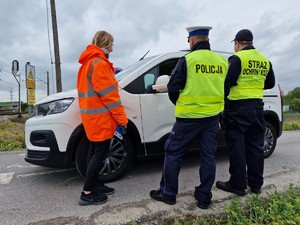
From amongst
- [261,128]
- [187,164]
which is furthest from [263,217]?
[187,164]

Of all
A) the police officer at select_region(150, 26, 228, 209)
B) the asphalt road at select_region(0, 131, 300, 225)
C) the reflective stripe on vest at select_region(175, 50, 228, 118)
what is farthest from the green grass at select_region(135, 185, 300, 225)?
the reflective stripe on vest at select_region(175, 50, 228, 118)

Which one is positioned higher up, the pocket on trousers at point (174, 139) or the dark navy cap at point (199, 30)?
the dark navy cap at point (199, 30)

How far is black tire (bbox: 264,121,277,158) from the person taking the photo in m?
5.03

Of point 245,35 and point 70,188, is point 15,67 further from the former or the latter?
point 245,35

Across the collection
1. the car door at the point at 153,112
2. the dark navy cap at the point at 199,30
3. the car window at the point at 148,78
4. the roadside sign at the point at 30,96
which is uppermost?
the roadside sign at the point at 30,96

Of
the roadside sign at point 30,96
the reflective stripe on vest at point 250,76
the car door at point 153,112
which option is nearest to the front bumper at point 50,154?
the car door at point 153,112

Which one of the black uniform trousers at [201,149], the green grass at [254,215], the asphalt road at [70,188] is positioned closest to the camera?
the green grass at [254,215]

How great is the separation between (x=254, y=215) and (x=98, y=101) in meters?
1.95

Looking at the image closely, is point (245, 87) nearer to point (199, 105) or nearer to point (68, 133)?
point (199, 105)

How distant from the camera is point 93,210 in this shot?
2932mm

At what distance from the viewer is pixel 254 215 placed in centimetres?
275

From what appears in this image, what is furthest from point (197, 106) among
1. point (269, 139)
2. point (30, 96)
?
Result: point (30, 96)

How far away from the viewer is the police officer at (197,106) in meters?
2.86

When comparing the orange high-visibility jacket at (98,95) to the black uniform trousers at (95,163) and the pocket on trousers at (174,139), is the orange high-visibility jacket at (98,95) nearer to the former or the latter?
the black uniform trousers at (95,163)
